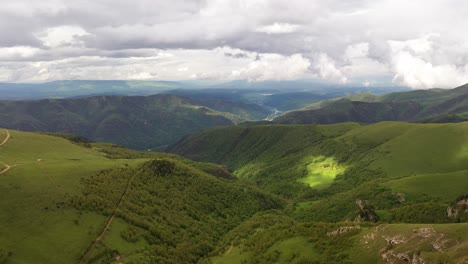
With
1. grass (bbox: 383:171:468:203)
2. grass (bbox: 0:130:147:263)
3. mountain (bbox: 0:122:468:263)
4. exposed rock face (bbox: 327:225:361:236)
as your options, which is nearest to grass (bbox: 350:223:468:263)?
mountain (bbox: 0:122:468:263)

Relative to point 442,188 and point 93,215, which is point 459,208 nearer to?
point 442,188

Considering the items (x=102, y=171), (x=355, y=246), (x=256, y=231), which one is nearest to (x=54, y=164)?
(x=102, y=171)

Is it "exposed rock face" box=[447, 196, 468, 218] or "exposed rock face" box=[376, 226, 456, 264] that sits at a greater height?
"exposed rock face" box=[376, 226, 456, 264]

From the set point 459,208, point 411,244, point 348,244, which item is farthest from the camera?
point 459,208

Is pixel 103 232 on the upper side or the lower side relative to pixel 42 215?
lower

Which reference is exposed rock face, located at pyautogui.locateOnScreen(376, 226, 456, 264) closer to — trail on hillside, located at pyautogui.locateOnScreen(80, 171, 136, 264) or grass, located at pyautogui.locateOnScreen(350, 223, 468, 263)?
grass, located at pyautogui.locateOnScreen(350, 223, 468, 263)

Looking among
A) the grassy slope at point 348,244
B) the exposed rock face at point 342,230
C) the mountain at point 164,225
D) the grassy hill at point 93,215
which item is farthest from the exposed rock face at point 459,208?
the grassy hill at point 93,215

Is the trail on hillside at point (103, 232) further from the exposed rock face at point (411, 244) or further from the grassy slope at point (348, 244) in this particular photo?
the exposed rock face at point (411, 244)

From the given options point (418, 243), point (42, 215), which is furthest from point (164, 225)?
point (418, 243)

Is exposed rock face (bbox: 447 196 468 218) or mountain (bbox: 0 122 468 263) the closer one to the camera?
mountain (bbox: 0 122 468 263)
